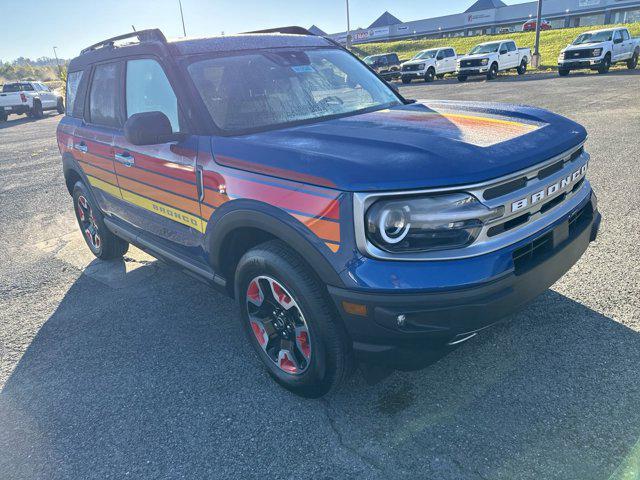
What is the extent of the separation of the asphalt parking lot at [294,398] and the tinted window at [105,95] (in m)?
1.46

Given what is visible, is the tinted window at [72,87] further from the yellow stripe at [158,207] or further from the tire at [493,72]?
the tire at [493,72]

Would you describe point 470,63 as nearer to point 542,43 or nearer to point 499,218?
point 542,43

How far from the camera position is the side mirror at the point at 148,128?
2.79 meters

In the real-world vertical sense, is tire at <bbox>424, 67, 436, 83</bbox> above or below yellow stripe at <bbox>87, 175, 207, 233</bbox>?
below

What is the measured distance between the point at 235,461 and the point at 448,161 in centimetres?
169

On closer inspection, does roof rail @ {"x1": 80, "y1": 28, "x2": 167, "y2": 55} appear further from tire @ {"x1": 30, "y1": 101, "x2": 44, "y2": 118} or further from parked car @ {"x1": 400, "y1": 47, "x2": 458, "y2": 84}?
parked car @ {"x1": 400, "y1": 47, "x2": 458, "y2": 84}

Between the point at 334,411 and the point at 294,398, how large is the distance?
10.2 inches

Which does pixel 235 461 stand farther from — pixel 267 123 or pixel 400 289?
pixel 267 123

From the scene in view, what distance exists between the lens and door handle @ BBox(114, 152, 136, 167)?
11.7ft

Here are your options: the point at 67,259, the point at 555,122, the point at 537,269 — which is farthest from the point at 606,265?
the point at 67,259

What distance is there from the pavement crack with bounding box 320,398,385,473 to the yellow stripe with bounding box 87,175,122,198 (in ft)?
7.99

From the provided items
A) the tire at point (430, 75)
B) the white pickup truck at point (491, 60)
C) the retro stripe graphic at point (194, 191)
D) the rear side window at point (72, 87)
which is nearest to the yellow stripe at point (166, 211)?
the retro stripe graphic at point (194, 191)

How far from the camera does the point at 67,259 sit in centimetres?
515

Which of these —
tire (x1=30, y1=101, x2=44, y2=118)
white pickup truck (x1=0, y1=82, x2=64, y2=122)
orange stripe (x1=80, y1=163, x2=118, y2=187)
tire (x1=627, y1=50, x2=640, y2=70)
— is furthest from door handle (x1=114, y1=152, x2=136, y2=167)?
tire (x1=627, y1=50, x2=640, y2=70)
